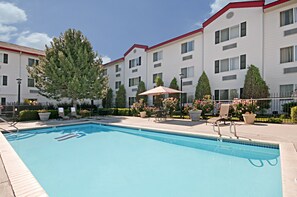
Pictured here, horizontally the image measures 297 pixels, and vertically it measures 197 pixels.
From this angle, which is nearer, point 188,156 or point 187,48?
point 188,156

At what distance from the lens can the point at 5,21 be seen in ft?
60.8

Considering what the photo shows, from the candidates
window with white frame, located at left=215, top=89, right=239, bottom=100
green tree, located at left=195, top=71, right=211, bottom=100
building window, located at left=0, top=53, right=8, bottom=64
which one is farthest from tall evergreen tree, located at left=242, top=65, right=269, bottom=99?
building window, located at left=0, top=53, right=8, bottom=64

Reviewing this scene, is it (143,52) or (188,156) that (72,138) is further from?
(143,52)

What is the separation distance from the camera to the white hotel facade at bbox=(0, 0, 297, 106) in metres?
14.0

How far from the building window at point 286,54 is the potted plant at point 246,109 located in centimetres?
541

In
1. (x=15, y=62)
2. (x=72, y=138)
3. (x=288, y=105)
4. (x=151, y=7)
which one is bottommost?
(x=72, y=138)

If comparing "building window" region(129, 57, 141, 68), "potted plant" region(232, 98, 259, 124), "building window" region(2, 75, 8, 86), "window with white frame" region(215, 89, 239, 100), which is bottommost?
"potted plant" region(232, 98, 259, 124)

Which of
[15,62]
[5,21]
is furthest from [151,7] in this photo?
[15,62]

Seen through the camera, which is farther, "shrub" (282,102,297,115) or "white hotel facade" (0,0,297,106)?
"white hotel facade" (0,0,297,106)

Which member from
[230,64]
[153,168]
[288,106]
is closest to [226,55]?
[230,64]

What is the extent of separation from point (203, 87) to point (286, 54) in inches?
275

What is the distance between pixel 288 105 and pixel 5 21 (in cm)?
2742

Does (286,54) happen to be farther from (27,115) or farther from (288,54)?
(27,115)

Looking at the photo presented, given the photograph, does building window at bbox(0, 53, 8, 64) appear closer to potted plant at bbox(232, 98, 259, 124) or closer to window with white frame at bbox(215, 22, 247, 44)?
window with white frame at bbox(215, 22, 247, 44)
